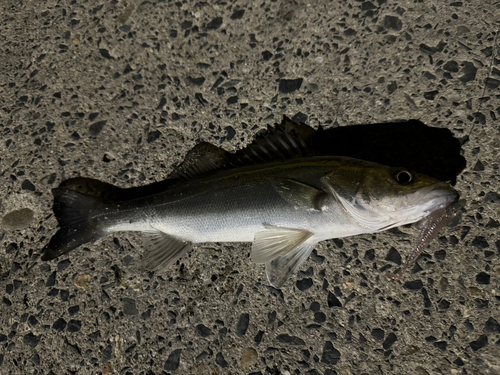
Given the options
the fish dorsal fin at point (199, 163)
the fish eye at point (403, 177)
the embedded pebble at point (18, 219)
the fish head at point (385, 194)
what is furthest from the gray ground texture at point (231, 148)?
the fish eye at point (403, 177)

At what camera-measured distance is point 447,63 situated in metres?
2.72

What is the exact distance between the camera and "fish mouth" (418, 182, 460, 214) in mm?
2129

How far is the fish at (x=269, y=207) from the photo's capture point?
225 centimetres

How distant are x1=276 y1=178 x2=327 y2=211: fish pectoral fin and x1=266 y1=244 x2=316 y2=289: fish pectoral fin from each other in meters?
0.33

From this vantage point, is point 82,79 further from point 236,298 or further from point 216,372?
point 216,372

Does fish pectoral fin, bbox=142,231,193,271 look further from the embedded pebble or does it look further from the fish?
the embedded pebble

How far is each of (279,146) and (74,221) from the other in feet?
5.49

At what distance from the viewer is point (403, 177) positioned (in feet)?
7.36

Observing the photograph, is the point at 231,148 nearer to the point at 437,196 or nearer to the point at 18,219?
the point at 437,196

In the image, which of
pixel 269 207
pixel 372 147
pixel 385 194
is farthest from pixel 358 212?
pixel 372 147

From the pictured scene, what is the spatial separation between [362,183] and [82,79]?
2.53 metres

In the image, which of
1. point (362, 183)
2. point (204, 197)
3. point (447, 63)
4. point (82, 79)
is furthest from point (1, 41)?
point (447, 63)

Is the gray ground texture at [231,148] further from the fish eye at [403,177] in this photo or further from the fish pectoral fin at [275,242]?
the fish eye at [403,177]

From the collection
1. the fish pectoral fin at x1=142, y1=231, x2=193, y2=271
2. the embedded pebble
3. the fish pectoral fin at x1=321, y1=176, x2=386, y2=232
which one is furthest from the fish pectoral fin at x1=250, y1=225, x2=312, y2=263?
the embedded pebble
